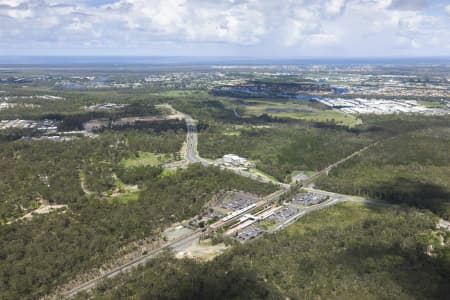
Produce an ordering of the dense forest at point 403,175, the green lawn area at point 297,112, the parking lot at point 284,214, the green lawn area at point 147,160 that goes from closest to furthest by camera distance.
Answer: the parking lot at point 284,214 < the dense forest at point 403,175 < the green lawn area at point 147,160 < the green lawn area at point 297,112

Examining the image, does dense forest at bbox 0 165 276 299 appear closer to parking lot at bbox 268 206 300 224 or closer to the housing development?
the housing development

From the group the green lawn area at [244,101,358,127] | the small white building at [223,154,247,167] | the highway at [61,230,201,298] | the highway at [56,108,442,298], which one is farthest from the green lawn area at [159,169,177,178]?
the green lawn area at [244,101,358,127]

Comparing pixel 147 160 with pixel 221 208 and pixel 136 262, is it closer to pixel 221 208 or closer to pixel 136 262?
pixel 221 208

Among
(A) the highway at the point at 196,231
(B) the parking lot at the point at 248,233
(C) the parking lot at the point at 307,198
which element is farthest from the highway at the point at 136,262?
(C) the parking lot at the point at 307,198

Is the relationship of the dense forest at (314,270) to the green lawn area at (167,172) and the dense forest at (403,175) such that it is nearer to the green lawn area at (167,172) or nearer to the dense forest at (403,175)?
the dense forest at (403,175)

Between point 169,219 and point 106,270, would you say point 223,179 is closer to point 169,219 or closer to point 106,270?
point 169,219

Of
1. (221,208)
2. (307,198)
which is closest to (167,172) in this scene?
(221,208)

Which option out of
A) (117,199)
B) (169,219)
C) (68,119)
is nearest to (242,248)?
(169,219)
